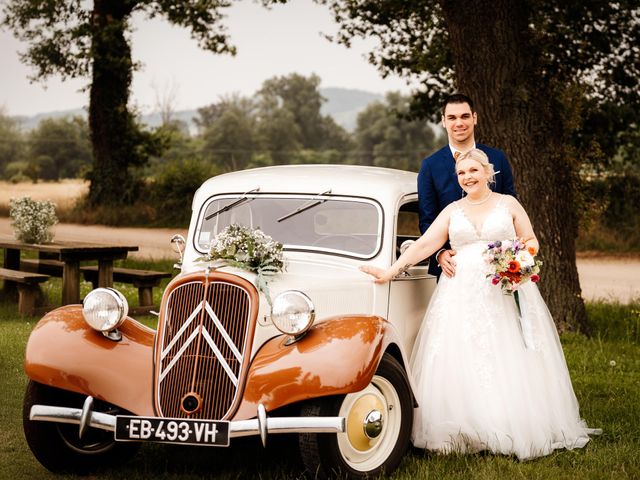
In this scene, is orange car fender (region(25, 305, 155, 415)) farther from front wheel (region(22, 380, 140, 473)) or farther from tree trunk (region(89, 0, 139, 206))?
tree trunk (region(89, 0, 139, 206))

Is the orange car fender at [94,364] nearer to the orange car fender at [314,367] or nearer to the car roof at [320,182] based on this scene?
the orange car fender at [314,367]

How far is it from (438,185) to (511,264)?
870 millimetres

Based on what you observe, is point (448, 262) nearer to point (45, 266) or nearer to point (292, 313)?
point (292, 313)

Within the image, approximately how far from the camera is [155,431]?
3865 millimetres

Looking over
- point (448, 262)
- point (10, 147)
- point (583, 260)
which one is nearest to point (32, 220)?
point (448, 262)

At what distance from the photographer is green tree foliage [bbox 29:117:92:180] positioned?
63.0m

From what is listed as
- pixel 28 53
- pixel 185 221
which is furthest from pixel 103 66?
pixel 185 221

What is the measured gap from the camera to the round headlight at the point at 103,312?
431 centimetres

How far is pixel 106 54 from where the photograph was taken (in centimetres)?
1959

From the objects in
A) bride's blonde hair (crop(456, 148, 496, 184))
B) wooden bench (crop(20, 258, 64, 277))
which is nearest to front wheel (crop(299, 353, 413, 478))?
bride's blonde hair (crop(456, 148, 496, 184))

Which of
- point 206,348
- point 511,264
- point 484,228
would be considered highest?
point 484,228

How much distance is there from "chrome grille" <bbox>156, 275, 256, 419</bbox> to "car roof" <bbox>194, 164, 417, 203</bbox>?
1185 mm

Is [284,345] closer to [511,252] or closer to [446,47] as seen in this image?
[511,252]

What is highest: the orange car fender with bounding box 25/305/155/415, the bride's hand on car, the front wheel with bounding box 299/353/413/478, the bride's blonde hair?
the bride's blonde hair
